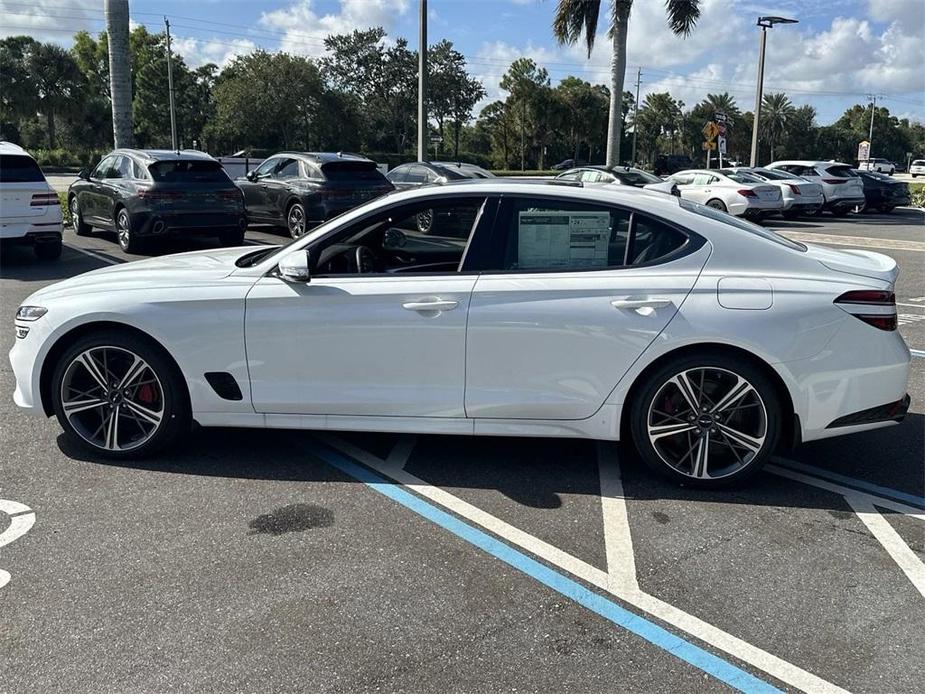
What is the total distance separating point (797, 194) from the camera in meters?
22.3

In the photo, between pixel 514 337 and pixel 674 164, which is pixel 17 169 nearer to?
pixel 514 337

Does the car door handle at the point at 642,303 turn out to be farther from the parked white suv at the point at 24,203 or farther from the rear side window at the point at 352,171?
the rear side window at the point at 352,171

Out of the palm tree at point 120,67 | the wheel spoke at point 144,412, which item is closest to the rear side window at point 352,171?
the palm tree at point 120,67

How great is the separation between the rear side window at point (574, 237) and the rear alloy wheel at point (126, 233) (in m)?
9.84

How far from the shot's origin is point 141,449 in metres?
4.41

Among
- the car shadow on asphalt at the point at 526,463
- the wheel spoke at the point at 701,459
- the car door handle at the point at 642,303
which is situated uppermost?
the car door handle at the point at 642,303

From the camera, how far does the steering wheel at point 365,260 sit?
4457mm

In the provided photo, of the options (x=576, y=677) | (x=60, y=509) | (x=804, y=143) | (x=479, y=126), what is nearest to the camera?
(x=576, y=677)

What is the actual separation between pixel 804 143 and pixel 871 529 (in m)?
102

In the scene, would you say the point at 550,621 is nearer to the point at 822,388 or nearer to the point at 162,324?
the point at 822,388

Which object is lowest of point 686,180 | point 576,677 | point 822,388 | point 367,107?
point 576,677

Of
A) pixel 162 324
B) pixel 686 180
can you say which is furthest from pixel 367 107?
pixel 162 324

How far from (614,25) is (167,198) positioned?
51.0 ft

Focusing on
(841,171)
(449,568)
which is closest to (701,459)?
(449,568)
